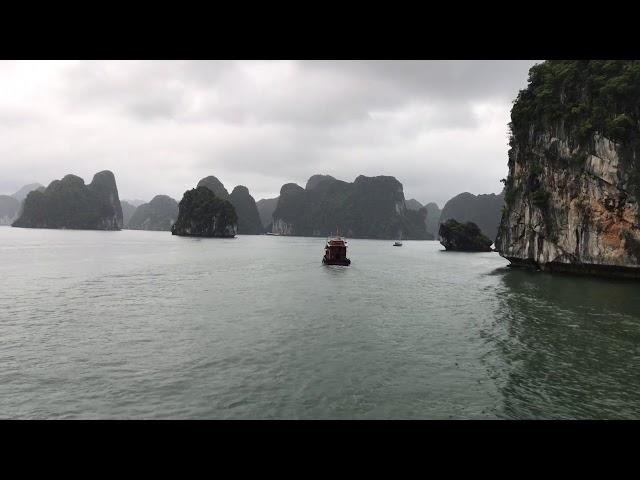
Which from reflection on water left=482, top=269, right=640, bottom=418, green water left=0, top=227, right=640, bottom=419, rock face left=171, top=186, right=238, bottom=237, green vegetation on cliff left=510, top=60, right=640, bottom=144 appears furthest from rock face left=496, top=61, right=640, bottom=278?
rock face left=171, top=186, right=238, bottom=237

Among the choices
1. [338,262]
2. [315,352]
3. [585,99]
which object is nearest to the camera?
[315,352]

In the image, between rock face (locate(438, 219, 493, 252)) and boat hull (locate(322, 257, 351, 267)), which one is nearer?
boat hull (locate(322, 257, 351, 267))

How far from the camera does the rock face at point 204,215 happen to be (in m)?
165

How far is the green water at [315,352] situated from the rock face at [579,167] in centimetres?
832

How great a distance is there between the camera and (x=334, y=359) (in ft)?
57.6

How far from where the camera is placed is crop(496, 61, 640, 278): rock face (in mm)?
40125

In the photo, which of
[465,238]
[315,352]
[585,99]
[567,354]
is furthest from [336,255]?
[465,238]

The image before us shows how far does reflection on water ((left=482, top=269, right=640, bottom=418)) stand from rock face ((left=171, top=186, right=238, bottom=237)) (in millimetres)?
146325

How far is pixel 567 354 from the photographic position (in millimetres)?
18016

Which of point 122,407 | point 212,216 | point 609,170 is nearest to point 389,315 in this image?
point 122,407

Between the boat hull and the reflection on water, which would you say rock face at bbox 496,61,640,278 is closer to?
the reflection on water

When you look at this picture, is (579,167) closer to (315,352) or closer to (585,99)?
(585,99)

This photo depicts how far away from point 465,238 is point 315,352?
10868cm
